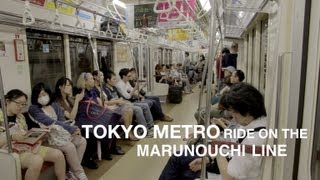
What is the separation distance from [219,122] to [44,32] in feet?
7.65

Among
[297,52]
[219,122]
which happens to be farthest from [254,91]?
[219,122]

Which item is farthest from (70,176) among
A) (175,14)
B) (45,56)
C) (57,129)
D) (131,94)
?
(175,14)

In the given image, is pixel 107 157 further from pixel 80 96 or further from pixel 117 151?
pixel 80 96

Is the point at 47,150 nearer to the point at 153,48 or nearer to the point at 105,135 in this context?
the point at 105,135

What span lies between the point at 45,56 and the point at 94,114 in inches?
36.8

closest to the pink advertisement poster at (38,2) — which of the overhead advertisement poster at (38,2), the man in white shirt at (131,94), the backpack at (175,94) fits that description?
the overhead advertisement poster at (38,2)

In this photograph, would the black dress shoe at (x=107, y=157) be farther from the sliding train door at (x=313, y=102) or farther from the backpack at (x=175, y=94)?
the backpack at (x=175, y=94)

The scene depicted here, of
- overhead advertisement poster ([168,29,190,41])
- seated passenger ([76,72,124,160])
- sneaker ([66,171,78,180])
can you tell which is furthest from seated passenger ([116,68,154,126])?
overhead advertisement poster ([168,29,190,41])

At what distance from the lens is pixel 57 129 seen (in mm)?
2664

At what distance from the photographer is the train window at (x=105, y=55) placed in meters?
4.96

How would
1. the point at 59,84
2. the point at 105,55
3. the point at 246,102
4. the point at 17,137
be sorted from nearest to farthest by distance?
1. the point at 246,102
2. the point at 17,137
3. the point at 59,84
4. the point at 105,55

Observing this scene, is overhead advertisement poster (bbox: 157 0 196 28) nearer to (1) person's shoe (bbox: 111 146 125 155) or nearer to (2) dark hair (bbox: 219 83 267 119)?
(1) person's shoe (bbox: 111 146 125 155)

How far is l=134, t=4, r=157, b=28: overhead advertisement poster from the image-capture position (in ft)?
14.3

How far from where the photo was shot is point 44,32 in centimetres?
342
